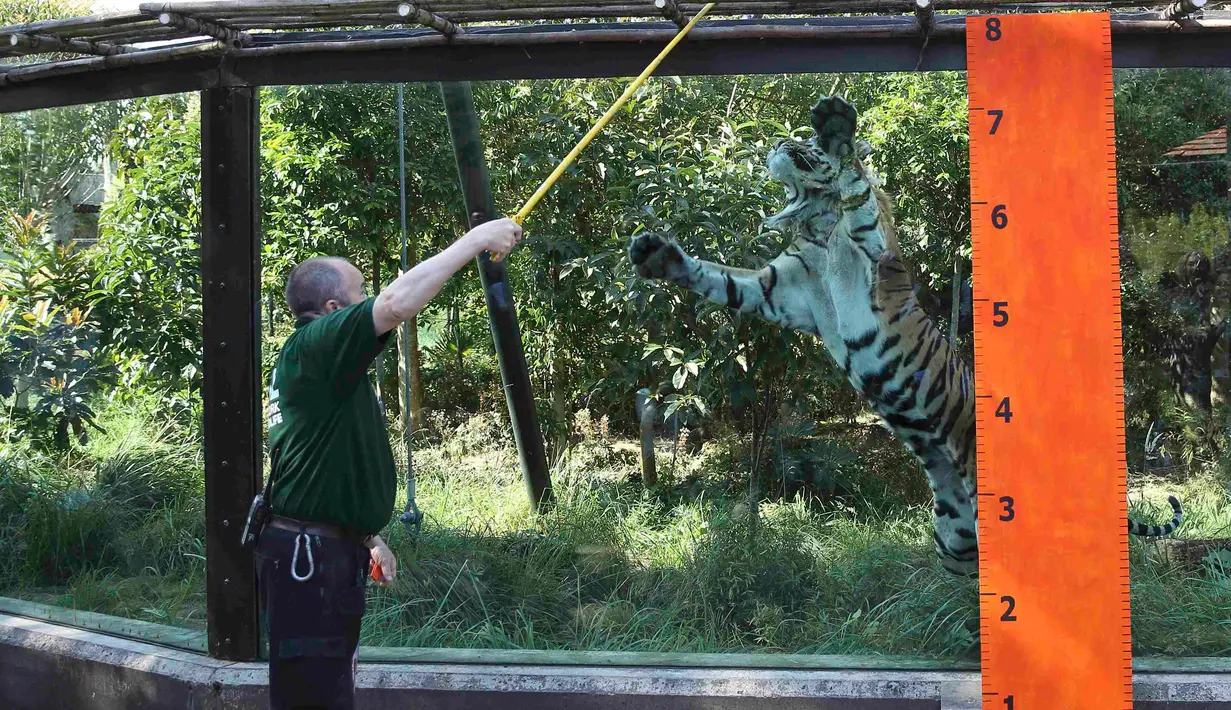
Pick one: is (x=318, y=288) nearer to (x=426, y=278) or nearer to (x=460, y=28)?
(x=426, y=278)

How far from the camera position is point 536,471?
185 inches

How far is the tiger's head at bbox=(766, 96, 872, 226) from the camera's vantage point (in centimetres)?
370

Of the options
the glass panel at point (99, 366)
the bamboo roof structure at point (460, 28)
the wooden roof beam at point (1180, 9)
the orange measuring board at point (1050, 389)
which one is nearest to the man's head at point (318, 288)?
the bamboo roof structure at point (460, 28)

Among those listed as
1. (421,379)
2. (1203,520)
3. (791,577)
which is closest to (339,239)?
(421,379)

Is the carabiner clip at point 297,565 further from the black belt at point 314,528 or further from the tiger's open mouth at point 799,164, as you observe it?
the tiger's open mouth at point 799,164

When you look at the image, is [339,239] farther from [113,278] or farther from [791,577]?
[791,577]

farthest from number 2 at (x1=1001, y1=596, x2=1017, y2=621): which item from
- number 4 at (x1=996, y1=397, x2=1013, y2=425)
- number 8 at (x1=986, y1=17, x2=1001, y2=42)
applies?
number 8 at (x1=986, y1=17, x2=1001, y2=42)

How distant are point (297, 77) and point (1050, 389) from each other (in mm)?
2957

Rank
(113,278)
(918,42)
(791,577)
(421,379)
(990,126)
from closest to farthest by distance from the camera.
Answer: (990,126) < (918,42) < (791,577) < (421,379) < (113,278)

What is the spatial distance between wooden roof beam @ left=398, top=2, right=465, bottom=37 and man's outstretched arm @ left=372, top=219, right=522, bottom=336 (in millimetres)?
1097

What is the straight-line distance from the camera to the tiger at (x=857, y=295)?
3734mm

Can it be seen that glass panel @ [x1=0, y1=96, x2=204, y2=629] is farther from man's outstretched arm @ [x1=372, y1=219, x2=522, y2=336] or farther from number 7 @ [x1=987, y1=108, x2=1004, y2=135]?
number 7 @ [x1=987, y1=108, x2=1004, y2=135]

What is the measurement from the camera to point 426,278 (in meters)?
2.63

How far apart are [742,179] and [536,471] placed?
1.59 m
